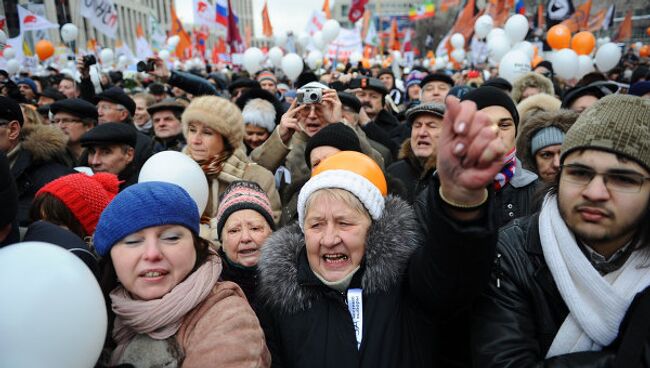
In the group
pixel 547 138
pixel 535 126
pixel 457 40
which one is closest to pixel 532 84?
pixel 535 126

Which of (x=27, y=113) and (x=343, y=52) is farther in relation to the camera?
(x=343, y=52)

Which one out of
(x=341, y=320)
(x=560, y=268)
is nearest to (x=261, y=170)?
(x=341, y=320)

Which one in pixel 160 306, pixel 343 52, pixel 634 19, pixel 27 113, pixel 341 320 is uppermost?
pixel 634 19

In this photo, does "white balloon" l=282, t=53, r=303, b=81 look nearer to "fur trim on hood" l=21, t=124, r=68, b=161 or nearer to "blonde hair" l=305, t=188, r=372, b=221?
"fur trim on hood" l=21, t=124, r=68, b=161

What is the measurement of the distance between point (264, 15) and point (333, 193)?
71.3 ft

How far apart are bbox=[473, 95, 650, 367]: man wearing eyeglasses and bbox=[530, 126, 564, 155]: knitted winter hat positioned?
1.81m

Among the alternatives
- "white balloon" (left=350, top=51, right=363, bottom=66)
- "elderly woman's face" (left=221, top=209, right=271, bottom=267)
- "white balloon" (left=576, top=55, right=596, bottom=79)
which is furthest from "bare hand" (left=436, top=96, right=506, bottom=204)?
"white balloon" (left=350, top=51, right=363, bottom=66)

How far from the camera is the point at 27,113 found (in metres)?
4.20

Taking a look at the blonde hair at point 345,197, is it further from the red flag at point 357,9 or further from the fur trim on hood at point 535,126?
the red flag at point 357,9

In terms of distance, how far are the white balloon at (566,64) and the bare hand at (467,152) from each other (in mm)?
8042

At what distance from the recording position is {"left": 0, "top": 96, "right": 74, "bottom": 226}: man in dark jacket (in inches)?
138

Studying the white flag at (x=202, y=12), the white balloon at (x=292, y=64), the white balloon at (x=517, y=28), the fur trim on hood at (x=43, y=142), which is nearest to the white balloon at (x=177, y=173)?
the fur trim on hood at (x=43, y=142)

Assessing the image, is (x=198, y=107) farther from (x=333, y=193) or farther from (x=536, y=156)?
(x=536, y=156)

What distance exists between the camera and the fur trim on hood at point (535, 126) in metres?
3.32
